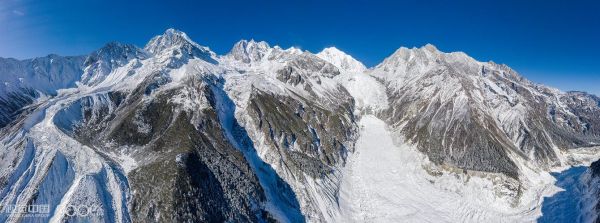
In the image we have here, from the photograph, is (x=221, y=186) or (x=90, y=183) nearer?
(x=90, y=183)

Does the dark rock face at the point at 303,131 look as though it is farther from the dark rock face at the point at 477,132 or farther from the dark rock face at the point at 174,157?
the dark rock face at the point at 477,132

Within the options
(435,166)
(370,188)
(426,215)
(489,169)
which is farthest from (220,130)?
(489,169)

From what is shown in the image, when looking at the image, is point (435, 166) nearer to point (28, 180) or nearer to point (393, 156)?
point (393, 156)

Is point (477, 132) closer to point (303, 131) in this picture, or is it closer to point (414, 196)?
point (414, 196)

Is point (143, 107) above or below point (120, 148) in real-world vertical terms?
above

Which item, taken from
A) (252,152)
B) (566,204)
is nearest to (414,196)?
(566,204)

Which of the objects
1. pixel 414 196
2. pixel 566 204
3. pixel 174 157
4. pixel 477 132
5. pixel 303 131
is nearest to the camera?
pixel 174 157

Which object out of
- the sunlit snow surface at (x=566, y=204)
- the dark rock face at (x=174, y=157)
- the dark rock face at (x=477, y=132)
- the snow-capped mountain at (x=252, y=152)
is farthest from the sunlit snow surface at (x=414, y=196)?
the dark rock face at (x=174, y=157)

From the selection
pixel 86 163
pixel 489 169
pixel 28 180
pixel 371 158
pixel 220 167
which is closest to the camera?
pixel 28 180
